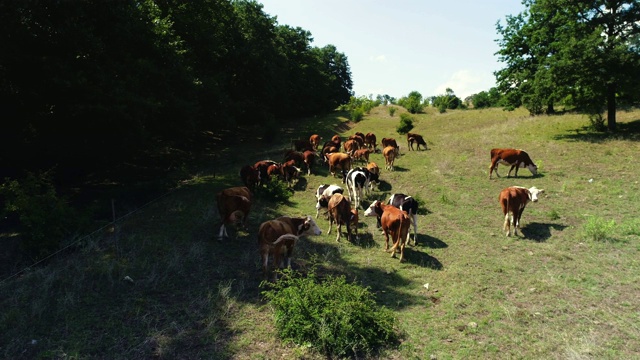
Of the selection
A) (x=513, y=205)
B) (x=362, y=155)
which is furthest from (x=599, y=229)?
(x=362, y=155)

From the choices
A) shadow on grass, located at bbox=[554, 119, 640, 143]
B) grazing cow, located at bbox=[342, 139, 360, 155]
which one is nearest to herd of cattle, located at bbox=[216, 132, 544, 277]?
grazing cow, located at bbox=[342, 139, 360, 155]

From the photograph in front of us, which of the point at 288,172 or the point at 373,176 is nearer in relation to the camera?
the point at 373,176

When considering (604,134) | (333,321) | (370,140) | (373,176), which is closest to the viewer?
(333,321)

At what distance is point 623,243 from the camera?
10141 mm

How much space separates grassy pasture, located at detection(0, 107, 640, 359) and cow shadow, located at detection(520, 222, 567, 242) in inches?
2.2

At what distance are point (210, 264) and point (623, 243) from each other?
10752mm

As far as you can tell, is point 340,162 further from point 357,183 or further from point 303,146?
point 303,146

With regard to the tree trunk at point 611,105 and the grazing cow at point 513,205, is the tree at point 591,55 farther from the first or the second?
the grazing cow at point 513,205

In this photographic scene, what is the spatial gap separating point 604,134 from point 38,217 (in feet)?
94.8

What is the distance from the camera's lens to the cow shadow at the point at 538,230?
1138cm

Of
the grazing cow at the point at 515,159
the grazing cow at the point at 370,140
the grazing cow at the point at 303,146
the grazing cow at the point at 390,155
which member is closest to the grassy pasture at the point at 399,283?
the grazing cow at the point at 515,159

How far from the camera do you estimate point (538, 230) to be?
1192cm

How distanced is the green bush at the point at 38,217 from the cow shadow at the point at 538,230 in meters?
13.2

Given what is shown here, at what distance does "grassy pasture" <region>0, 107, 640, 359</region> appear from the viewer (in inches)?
257
